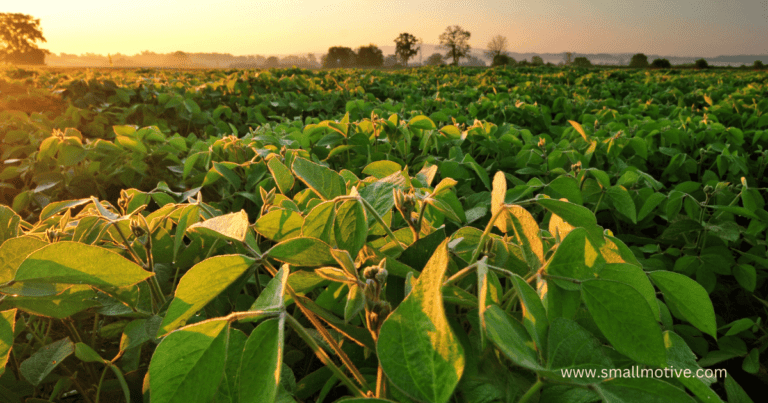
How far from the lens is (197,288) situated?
1.77 feet

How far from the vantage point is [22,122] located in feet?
10.2

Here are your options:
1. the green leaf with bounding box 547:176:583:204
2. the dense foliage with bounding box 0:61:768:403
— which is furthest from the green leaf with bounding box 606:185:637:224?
the green leaf with bounding box 547:176:583:204

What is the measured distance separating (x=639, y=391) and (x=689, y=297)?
12.5 inches

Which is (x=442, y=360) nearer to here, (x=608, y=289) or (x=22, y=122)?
(x=608, y=289)

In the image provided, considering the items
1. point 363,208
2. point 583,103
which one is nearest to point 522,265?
point 363,208

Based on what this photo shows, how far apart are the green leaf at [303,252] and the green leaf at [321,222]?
0.06 metres

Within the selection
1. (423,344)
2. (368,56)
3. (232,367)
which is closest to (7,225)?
(232,367)

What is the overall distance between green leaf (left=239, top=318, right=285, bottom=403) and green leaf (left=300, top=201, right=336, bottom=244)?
25 cm

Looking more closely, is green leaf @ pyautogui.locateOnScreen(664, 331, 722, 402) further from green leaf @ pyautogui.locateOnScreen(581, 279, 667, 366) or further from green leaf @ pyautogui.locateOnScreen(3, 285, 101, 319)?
green leaf @ pyautogui.locateOnScreen(3, 285, 101, 319)

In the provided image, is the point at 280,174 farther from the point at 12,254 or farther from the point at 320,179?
the point at 12,254

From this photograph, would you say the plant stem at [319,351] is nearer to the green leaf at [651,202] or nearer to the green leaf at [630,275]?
the green leaf at [630,275]

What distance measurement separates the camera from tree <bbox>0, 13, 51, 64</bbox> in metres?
60.9

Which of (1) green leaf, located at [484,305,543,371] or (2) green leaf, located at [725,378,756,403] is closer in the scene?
(1) green leaf, located at [484,305,543,371]

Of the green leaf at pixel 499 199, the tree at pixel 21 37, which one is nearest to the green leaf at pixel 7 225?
the green leaf at pixel 499 199
